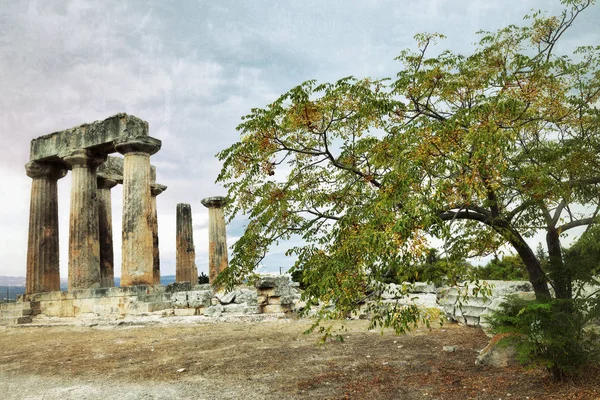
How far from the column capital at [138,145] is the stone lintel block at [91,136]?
195 mm

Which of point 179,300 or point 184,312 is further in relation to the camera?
point 179,300

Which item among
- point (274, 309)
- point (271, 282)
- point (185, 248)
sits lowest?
point (274, 309)

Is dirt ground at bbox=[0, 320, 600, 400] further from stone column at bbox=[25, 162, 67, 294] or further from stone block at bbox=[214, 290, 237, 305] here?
stone column at bbox=[25, 162, 67, 294]

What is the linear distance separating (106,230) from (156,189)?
3.59 meters

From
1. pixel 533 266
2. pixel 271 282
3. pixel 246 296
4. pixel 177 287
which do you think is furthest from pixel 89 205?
pixel 533 266

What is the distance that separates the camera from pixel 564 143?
25.1 ft

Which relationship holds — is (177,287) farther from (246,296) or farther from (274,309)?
(274,309)

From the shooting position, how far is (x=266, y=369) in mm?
8180

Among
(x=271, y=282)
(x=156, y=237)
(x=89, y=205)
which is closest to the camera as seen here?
A: (x=271, y=282)

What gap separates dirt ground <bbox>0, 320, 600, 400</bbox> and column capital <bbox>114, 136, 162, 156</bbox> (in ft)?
23.4

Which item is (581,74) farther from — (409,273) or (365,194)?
(409,273)

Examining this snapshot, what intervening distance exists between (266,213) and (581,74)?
6.08 meters

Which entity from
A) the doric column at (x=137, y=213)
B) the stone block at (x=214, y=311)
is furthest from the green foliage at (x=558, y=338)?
the doric column at (x=137, y=213)

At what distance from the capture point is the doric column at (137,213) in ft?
56.9
